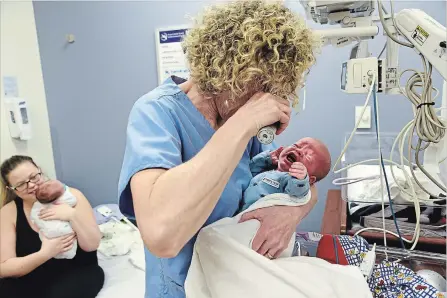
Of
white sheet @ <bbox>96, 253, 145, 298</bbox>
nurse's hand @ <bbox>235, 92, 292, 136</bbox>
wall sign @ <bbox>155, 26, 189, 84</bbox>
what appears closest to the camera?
nurse's hand @ <bbox>235, 92, 292, 136</bbox>

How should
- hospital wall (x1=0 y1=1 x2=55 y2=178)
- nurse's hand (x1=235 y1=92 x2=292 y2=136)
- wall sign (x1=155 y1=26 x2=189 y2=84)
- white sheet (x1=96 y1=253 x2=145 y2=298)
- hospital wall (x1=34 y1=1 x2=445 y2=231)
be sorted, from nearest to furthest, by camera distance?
nurse's hand (x1=235 y1=92 x2=292 y2=136), white sheet (x1=96 y1=253 x2=145 y2=298), hospital wall (x1=34 y1=1 x2=445 y2=231), wall sign (x1=155 y1=26 x2=189 y2=84), hospital wall (x1=0 y1=1 x2=55 y2=178)

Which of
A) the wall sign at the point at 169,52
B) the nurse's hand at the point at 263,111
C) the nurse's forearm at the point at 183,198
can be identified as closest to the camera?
the nurse's forearm at the point at 183,198

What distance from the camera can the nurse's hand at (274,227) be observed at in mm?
907

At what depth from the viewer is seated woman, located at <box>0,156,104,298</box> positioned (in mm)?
1783

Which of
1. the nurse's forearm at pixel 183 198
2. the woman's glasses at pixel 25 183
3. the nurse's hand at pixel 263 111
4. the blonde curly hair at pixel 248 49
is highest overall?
the blonde curly hair at pixel 248 49

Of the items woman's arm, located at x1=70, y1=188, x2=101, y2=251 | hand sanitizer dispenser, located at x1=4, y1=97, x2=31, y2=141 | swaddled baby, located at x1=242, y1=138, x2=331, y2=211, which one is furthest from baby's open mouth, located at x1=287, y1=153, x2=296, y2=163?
hand sanitizer dispenser, located at x1=4, y1=97, x2=31, y2=141

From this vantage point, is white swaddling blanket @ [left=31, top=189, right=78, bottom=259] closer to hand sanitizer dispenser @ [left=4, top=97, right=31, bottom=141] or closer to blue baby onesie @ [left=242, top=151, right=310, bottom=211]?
hand sanitizer dispenser @ [left=4, top=97, right=31, bottom=141]

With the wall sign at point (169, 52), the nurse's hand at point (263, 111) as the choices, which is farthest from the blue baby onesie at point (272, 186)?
the wall sign at point (169, 52)

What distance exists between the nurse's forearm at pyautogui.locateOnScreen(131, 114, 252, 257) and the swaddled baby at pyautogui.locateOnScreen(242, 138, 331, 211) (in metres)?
0.32

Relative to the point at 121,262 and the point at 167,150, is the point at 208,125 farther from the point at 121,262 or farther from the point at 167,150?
the point at 121,262

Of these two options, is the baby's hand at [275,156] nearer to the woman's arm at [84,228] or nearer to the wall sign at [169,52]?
the woman's arm at [84,228]

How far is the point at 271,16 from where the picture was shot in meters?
0.78

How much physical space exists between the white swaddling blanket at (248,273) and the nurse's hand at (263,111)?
0.87 ft

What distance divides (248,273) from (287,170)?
15.4 inches
